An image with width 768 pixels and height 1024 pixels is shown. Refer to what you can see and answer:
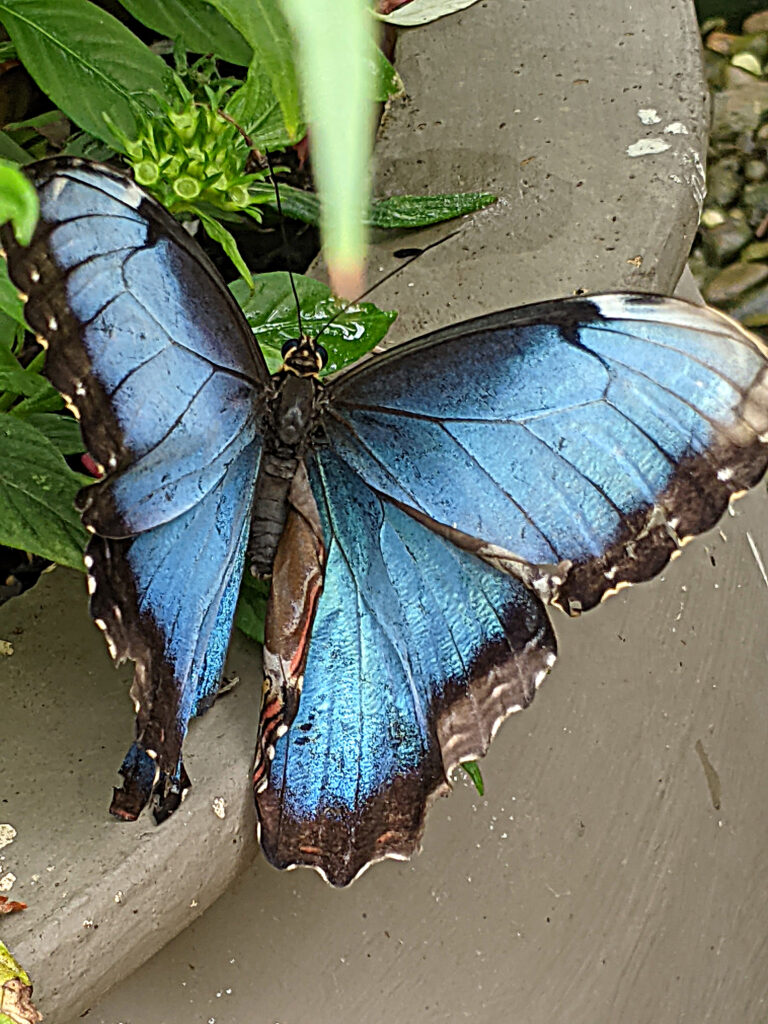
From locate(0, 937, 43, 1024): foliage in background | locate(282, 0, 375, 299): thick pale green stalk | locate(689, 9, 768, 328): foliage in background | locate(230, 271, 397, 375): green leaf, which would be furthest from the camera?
locate(689, 9, 768, 328): foliage in background

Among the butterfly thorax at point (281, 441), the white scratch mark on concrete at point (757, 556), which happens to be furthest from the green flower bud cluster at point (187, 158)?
the white scratch mark on concrete at point (757, 556)

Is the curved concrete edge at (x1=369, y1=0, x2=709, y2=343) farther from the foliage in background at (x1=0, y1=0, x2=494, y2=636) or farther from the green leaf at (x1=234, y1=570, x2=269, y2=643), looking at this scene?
the green leaf at (x1=234, y1=570, x2=269, y2=643)

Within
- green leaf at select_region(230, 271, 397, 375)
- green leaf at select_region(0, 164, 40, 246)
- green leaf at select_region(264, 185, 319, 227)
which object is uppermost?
green leaf at select_region(0, 164, 40, 246)

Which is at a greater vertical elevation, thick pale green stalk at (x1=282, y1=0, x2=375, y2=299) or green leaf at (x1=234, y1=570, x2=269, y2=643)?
thick pale green stalk at (x1=282, y1=0, x2=375, y2=299)

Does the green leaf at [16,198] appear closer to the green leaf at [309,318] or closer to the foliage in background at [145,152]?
the foliage in background at [145,152]

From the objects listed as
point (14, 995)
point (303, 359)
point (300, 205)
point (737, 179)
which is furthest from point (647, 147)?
point (737, 179)

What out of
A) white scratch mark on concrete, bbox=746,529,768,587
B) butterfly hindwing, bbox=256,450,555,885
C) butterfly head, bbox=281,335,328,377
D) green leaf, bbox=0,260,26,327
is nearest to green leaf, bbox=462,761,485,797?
butterfly hindwing, bbox=256,450,555,885
